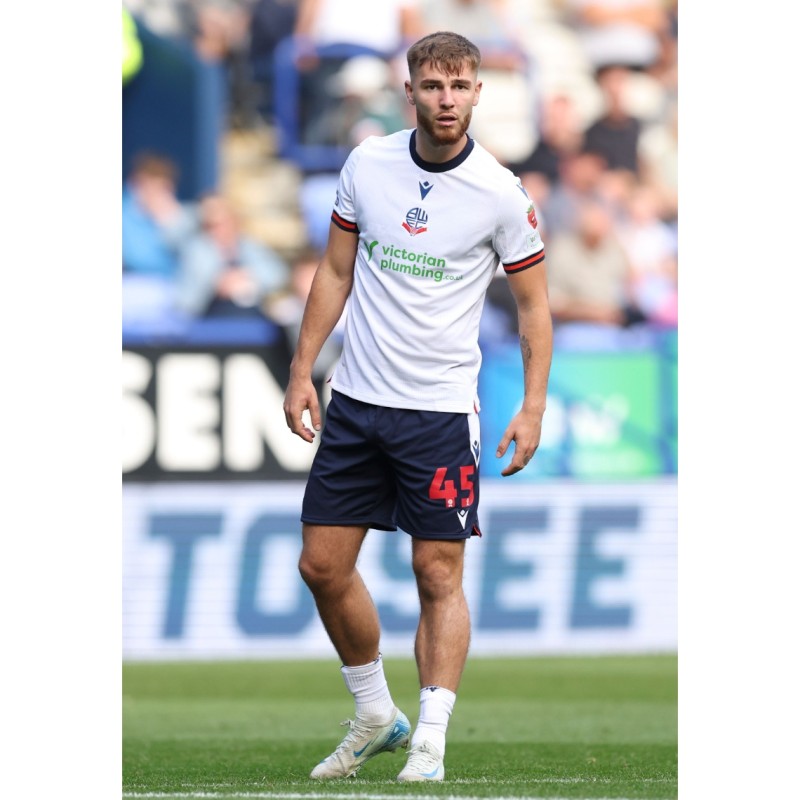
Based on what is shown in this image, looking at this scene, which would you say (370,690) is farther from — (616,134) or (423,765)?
(616,134)

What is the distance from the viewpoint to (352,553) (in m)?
4.89

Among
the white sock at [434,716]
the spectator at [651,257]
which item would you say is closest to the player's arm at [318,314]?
the white sock at [434,716]

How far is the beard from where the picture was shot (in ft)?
15.0

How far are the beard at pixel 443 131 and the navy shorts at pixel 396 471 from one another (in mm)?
807

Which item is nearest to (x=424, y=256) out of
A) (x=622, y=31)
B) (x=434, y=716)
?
(x=434, y=716)

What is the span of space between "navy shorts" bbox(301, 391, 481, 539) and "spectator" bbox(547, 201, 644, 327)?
7.51 m

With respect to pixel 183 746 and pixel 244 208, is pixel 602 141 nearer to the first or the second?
pixel 244 208

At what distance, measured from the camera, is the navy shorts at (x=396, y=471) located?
4.75 m

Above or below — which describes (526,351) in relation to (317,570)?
above

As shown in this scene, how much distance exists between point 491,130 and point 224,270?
8.20 ft

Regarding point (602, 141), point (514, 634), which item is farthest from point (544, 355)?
point (602, 141)

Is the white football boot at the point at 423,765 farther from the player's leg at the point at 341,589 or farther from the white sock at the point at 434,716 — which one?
the player's leg at the point at 341,589

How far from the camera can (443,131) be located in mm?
4559

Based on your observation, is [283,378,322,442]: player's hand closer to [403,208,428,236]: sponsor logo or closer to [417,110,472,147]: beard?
[403,208,428,236]: sponsor logo
